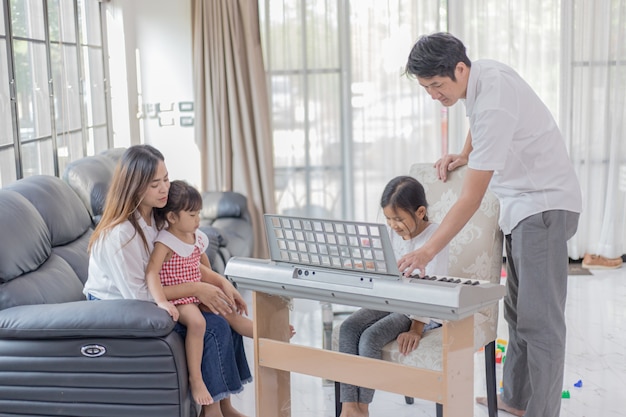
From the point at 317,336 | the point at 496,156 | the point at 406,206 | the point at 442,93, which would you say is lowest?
the point at 317,336

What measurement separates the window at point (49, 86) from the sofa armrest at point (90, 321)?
52.7 inches

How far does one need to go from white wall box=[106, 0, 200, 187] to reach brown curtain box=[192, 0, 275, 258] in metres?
0.16

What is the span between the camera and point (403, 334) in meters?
2.79

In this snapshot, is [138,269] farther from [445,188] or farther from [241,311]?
[445,188]

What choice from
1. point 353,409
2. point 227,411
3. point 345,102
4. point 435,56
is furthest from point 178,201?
point 345,102

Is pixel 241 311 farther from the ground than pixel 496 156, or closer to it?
closer to it

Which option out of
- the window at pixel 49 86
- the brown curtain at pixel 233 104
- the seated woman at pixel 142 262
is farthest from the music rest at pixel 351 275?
the brown curtain at pixel 233 104

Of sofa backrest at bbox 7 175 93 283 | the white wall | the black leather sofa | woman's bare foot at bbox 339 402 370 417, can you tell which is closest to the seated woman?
the black leather sofa

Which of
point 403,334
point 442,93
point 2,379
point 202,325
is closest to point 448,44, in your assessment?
point 442,93

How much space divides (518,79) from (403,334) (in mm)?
908

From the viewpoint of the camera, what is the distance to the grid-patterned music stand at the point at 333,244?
2.15 metres

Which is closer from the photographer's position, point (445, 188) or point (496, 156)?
point (496, 156)

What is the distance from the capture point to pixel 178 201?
3.02m

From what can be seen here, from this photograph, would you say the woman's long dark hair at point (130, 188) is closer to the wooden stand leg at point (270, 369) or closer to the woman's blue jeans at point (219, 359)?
the woman's blue jeans at point (219, 359)
